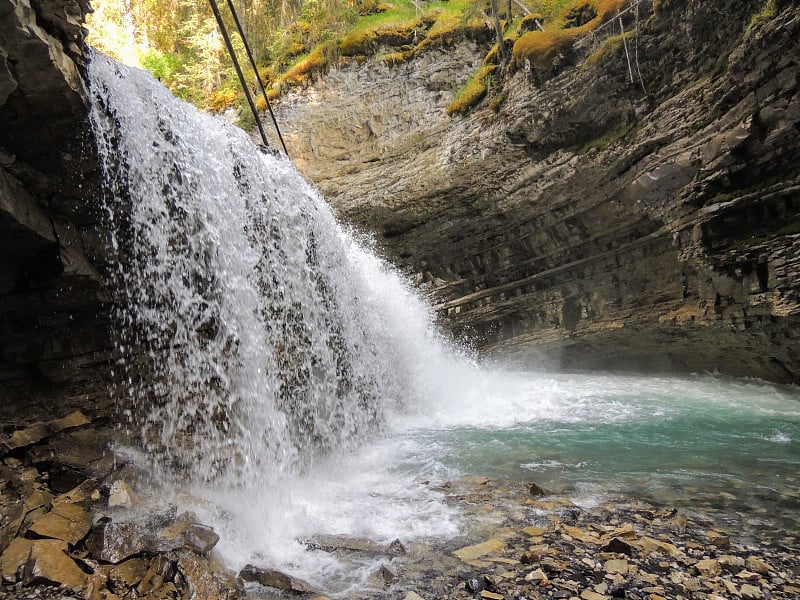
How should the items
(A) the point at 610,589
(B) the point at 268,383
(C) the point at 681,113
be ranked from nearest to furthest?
(A) the point at 610,589 < (B) the point at 268,383 < (C) the point at 681,113

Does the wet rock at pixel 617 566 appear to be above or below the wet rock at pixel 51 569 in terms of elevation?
below

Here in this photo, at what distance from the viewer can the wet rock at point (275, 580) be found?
3100mm

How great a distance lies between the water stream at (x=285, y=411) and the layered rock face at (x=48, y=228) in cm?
34

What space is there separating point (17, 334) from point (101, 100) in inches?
123

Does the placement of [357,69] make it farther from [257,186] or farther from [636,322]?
[636,322]

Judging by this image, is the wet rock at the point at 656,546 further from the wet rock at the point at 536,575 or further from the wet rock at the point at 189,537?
the wet rock at the point at 189,537

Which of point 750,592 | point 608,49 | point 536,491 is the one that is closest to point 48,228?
point 536,491

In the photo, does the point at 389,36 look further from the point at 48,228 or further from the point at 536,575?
the point at 536,575

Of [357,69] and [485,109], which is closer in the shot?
[485,109]

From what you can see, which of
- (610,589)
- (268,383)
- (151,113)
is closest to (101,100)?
(151,113)

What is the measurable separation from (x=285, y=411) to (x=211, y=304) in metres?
2.05

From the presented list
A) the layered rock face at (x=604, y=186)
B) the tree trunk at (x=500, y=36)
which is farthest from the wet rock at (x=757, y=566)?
the tree trunk at (x=500, y=36)

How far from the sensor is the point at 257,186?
8211 millimetres

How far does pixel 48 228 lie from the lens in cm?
514
